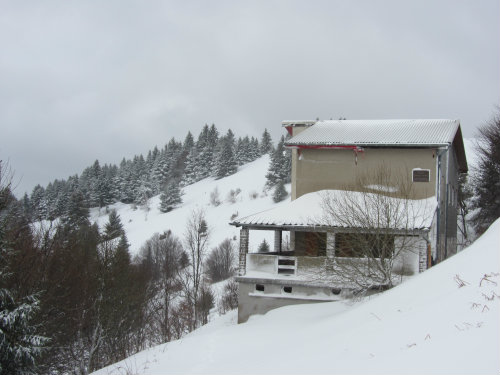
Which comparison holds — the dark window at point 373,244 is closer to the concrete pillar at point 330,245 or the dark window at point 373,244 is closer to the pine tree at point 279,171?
the concrete pillar at point 330,245

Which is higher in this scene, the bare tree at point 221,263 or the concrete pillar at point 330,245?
the concrete pillar at point 330,245

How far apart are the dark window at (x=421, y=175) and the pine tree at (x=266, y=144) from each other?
3495 inches

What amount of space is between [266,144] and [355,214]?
98082 mm

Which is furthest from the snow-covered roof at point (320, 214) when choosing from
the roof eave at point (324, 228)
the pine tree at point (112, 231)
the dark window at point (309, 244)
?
the pine tree at point (112, 231)

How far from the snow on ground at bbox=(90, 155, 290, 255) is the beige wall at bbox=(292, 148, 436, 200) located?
101 feet

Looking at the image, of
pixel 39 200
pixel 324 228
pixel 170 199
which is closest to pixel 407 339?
pixel 324 228

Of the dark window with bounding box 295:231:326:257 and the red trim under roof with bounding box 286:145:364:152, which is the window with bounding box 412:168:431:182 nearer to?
the red trim under roof with bounding box 286:145:364:152

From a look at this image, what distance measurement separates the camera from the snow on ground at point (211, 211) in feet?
191

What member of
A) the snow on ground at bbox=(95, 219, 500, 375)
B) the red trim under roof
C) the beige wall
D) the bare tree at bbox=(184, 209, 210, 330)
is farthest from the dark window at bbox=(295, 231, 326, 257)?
the bare tree at bbox=(184, 209, 210, 330)

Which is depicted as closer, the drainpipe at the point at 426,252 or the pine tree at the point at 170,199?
→ the drainpipe at the point at 426,252

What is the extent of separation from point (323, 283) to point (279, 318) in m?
2.31

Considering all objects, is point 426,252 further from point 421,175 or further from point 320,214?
point 421,175

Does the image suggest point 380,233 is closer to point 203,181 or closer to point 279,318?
point 279,318

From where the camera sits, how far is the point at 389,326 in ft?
25.4
